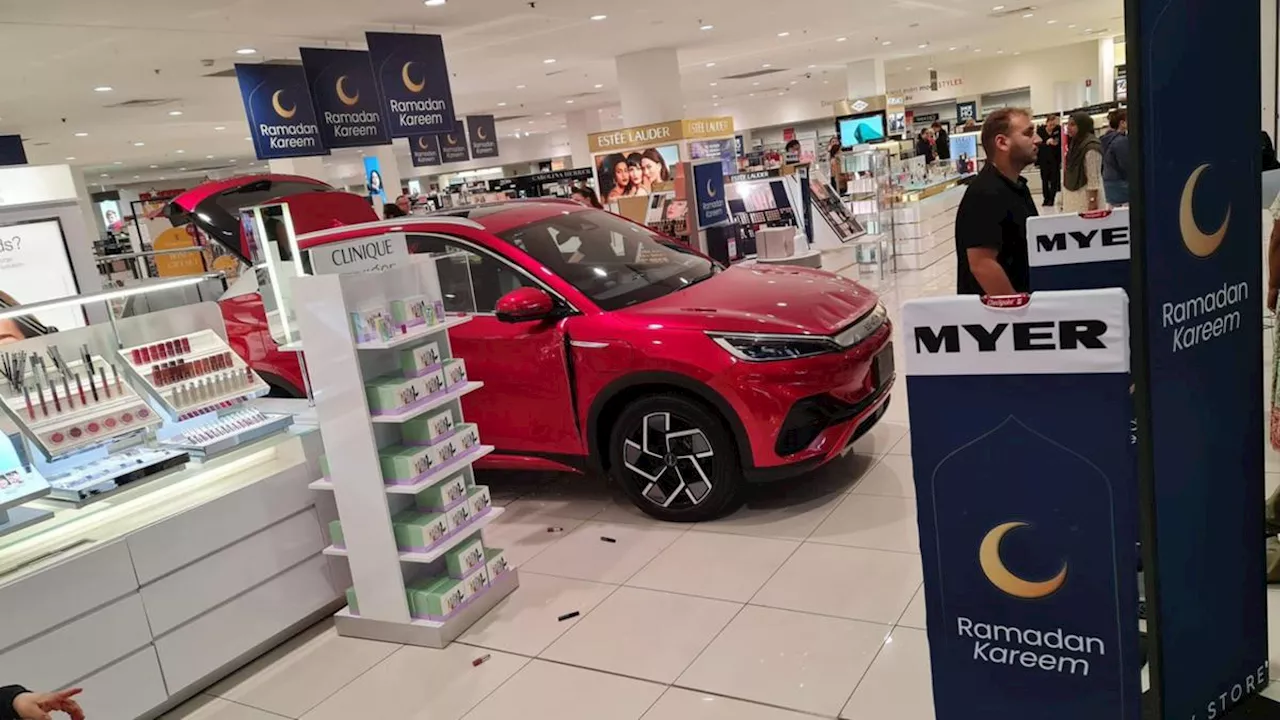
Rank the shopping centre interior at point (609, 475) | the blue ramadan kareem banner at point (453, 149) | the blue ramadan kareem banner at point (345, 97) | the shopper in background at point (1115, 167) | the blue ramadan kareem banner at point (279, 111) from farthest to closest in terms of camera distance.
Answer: the blue ramadan kareem banner at point (453, 149), the shopper in background at point (1115, 167), the blue ramadan kareem banner at point (279, 111), the blue ramadan kareem banner at point (345, 97), the shopping centre interior at point (609, 475)

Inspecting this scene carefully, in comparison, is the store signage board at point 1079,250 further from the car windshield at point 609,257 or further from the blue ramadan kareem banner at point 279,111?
the blue ramadan kareem banner at point 279,111

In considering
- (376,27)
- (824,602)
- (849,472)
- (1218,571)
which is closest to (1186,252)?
(1218,571)

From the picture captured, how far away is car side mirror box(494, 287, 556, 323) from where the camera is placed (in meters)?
4.18

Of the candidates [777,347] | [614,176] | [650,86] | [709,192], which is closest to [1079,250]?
[777,347]

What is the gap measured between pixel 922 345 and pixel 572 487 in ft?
11.1

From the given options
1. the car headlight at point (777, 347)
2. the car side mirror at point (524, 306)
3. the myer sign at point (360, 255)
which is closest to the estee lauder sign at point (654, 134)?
the car side mirror at point (524, 306)

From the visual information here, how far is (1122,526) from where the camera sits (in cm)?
176

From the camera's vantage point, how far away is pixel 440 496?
3521 mm

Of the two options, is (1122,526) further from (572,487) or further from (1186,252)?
(572,487)

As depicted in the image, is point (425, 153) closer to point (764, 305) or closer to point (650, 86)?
point (650, 86)

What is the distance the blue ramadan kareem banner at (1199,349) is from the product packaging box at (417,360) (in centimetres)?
249

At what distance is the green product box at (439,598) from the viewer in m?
3.45

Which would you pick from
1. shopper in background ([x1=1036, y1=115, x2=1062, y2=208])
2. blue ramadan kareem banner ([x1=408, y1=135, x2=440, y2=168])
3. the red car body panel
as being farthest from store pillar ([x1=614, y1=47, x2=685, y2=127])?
the red car body panel

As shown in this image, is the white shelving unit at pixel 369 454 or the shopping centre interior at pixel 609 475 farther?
the white shelving unit at pixel 369 454
